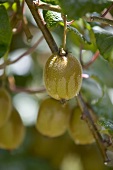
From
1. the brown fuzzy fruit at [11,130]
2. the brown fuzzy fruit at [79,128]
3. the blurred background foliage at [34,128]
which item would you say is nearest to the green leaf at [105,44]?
the brown fuzzy fruit at [79,128]

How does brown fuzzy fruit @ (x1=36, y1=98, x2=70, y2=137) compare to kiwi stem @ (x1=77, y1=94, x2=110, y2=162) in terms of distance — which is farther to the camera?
brown fuzzy fruit @ (x1=36, y1=98, x2=70, y2=137)

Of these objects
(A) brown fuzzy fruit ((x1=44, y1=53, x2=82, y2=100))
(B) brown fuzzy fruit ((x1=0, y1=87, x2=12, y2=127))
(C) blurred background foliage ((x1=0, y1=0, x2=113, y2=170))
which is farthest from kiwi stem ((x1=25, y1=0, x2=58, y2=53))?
(C) blurred background foliage ((x1=0, y1=0, x2=113, y2=170))

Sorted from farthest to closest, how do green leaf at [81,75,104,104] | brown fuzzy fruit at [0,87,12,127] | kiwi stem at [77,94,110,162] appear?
green leaf at [81,75,104,104] < brown fuzzy fruit at [0,87,12,127] < kiwi stem at [77,94,110,162]

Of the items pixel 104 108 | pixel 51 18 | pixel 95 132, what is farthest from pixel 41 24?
pixel 104 108

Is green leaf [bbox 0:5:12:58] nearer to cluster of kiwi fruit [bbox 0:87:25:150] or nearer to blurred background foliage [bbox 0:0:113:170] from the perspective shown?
cluster of kiwi fruit [bbox 0:87:25:150]

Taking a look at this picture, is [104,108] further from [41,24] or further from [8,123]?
[41,24]

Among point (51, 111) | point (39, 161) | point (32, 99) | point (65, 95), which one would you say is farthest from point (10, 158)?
point (65, 95)

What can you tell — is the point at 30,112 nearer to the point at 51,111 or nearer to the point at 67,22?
the point at 51,111
